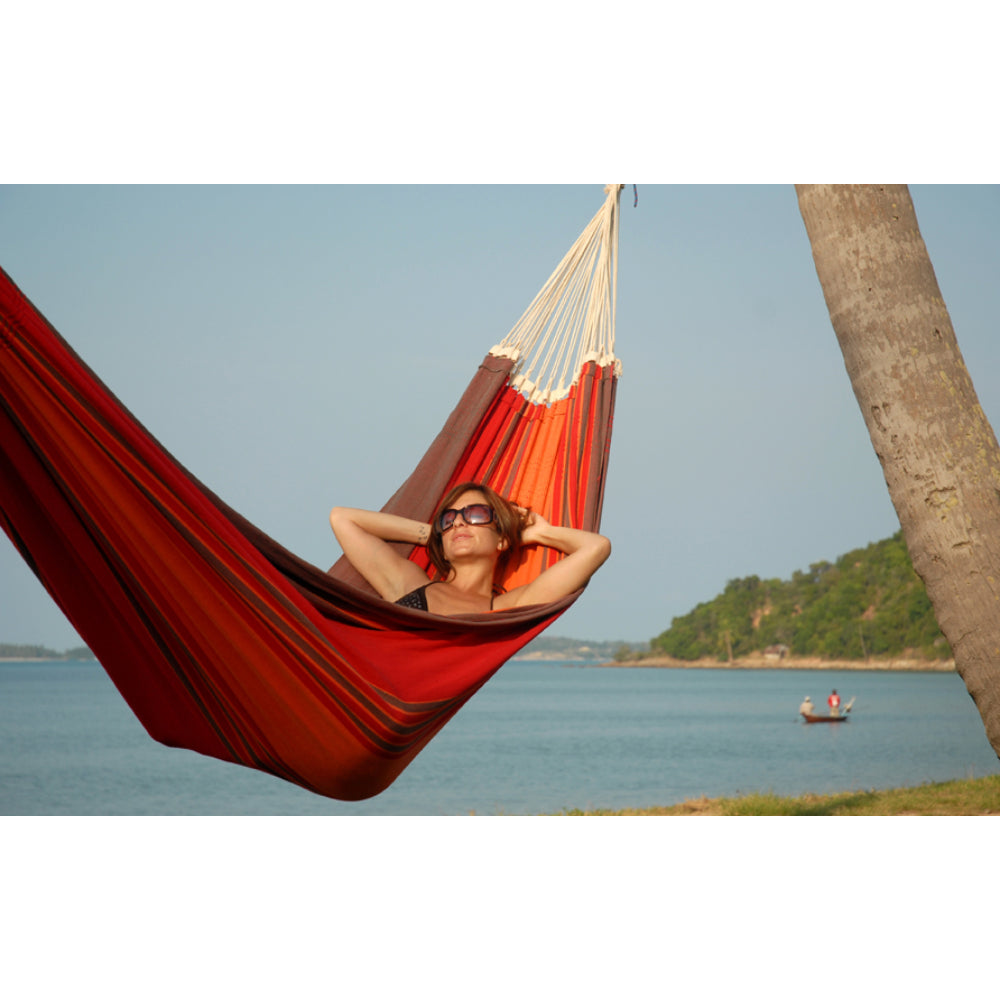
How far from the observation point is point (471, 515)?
96.0 inches

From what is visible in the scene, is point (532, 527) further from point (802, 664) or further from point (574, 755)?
point (802, 664)

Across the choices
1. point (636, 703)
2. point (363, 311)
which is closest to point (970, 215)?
point (363, 311)

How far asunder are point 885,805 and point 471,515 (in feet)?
15.2

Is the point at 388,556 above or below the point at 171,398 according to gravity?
below

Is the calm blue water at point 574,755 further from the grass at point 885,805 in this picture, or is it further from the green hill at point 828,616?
the grass at point 885,805

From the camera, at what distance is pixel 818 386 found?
1604 inches

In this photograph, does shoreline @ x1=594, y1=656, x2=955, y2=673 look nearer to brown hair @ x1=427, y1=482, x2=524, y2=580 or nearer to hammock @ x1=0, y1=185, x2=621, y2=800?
brown hair @ x1=427, y1=482, x2=524, y2=580

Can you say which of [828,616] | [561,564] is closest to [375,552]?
[561,564]

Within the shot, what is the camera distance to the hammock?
1555 mm

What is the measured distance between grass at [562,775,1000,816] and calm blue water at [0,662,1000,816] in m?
10.0
